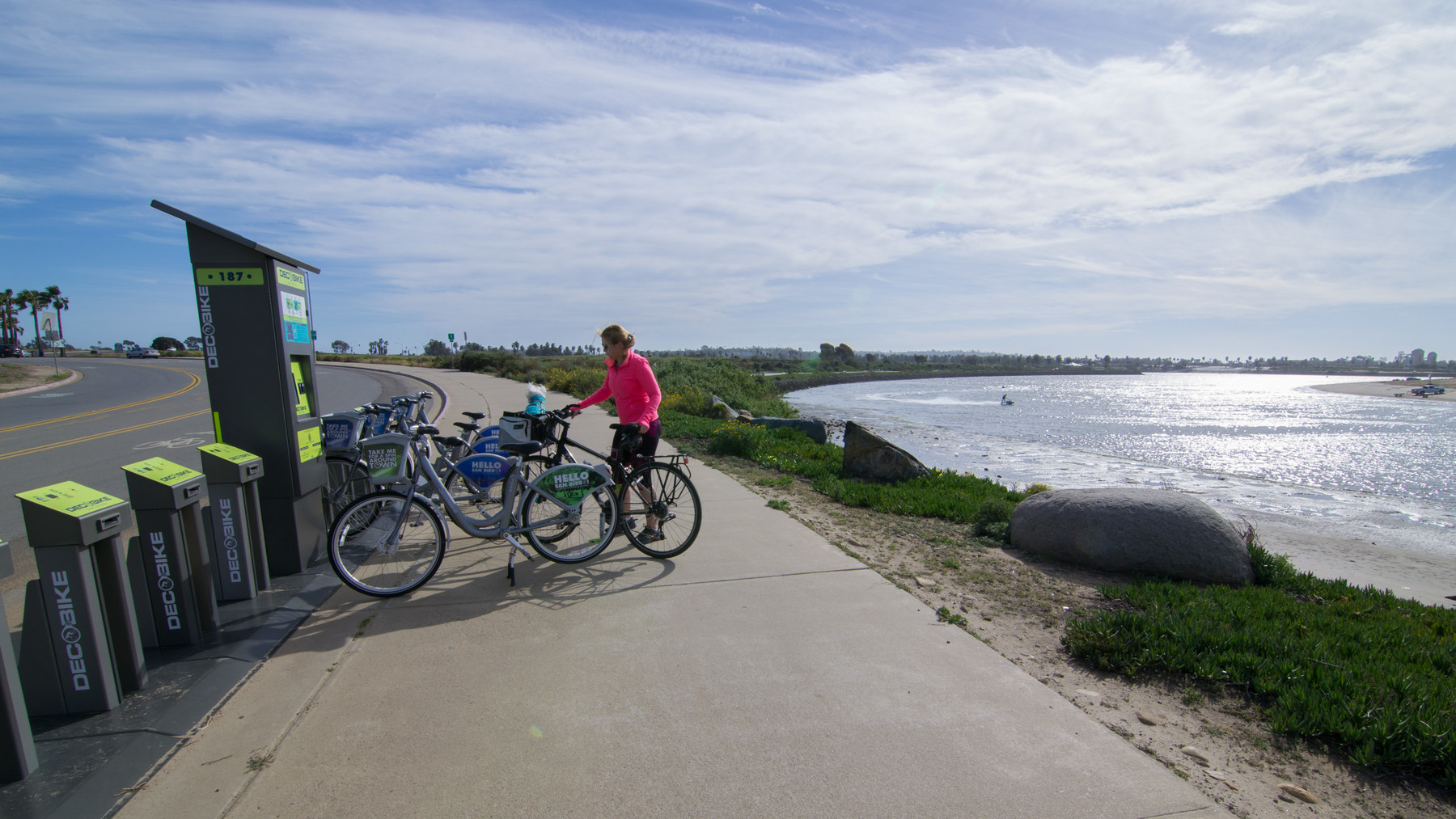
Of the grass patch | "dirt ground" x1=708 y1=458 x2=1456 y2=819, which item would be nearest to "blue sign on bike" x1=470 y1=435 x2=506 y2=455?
"dirt ground" x1=708 y1=458 x2=1456 y2=819

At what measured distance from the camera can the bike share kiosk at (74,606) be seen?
2693 millimetres

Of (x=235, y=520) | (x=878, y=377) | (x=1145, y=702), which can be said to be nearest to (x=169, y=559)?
(x=235, y=520)

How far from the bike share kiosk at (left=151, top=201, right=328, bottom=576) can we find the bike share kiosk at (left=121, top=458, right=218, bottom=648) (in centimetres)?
88

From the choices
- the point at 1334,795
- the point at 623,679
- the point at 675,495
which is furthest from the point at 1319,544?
the point at 623,679

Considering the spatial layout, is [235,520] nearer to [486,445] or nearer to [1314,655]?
[486,445]

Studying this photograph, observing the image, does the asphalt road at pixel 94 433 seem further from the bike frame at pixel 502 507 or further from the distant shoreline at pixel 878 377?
the distant shoreline at pixel 878 377

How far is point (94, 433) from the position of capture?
41.8 ft

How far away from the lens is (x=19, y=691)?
2424mm

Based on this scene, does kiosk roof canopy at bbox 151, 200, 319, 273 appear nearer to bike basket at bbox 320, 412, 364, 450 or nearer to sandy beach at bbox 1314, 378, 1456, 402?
bike basket at bbox 320, 412, 364, 450

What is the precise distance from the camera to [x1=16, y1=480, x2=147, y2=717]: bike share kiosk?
2.69 metres

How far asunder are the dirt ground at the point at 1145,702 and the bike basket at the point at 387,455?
3.66 m

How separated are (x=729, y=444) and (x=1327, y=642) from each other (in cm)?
808

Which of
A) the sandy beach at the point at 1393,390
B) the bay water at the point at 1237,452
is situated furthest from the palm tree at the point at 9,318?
the sandy beach at the point at 1393,390

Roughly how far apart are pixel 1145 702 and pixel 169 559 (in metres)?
5.11
